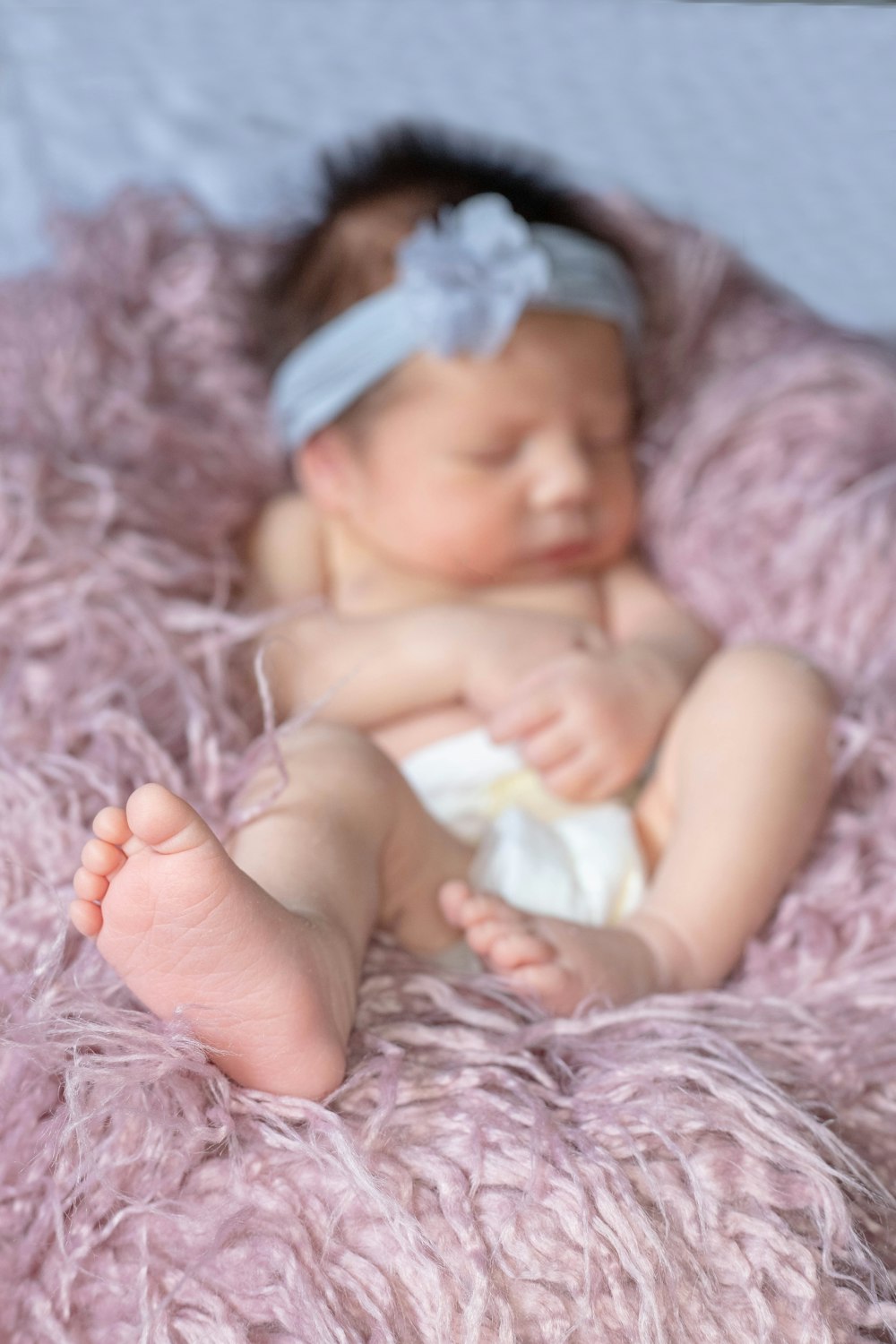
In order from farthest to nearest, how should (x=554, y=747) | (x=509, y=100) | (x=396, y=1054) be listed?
(x=509, y=100)
(x=554, y=747)
(x=396, y=1054)

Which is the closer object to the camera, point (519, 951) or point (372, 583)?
point (519, 951)

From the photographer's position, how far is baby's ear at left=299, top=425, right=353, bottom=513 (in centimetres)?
150

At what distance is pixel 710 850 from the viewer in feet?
3.59

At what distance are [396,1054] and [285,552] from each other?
71 centimetres

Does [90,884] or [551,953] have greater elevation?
[90,884]

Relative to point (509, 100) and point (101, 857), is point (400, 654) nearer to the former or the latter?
point (101, 857)

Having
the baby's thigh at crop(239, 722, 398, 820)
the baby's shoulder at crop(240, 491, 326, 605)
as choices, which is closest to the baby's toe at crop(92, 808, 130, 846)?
the baby's thigh at crop(239, 722, 398, 820)

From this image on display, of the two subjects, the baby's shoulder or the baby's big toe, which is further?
the baby's shoulder

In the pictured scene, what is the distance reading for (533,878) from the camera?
1.13 m

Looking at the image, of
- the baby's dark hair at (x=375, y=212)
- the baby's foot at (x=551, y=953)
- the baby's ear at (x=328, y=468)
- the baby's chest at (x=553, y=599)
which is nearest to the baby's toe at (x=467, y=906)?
the baby's foot at (x=551, y=953)

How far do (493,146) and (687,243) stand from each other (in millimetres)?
306

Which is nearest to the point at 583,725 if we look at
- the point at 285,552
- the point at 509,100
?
the point at 285,552

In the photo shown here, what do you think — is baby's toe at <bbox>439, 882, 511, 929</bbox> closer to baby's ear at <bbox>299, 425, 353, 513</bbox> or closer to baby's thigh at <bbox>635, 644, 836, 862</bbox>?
baby's thigh at <bbox>635, 644, 836, 862</bbox>

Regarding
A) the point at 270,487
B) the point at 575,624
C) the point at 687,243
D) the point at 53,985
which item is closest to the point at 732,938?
the point at 575,624
